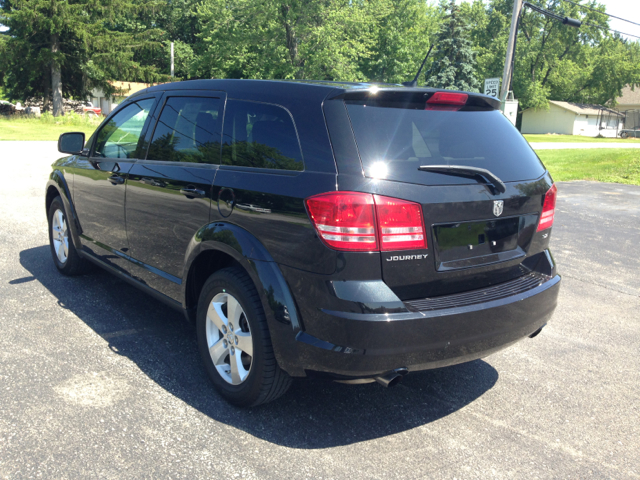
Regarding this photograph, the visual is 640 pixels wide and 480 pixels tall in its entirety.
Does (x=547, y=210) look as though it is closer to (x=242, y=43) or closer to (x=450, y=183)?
(x=450, y=183)

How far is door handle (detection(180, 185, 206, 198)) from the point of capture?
3.33 m

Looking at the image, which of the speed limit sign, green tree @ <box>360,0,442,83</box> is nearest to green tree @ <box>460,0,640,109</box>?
green tree @ <box>360,0,442,83</box>

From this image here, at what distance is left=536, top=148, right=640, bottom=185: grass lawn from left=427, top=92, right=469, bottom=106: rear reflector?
43.6 ft

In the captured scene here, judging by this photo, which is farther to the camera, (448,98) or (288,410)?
(288,410)

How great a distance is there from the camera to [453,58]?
46469mm

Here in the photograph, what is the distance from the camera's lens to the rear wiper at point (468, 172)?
2.79 metres

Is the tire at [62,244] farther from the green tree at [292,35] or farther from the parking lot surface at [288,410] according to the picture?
the green tree at [292,35]

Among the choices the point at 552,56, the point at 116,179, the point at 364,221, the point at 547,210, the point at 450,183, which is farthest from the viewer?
the point at 552,56

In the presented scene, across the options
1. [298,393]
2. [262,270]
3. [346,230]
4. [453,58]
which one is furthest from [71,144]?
[453,58]

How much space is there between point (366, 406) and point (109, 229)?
2.49 metres

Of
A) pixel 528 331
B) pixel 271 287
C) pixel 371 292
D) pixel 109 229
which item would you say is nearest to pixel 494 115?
pixel 528 331

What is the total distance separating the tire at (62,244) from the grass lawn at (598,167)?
13.3 m

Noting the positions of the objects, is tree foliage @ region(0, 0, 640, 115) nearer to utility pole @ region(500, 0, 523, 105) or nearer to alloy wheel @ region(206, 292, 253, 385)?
utility pole @ region(500, 0, 523, 105)

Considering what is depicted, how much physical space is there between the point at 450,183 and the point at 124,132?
2798 millimetres
